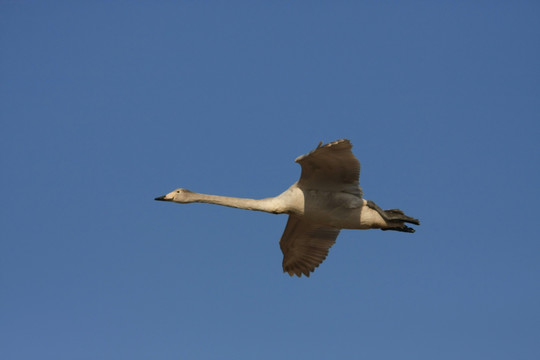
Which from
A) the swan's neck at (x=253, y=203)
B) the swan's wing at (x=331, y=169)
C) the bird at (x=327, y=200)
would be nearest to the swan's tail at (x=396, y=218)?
the bird at (x=327, y=200)

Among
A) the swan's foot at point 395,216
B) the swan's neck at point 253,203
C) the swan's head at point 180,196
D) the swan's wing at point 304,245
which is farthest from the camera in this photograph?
the swan's wing at point 304,245

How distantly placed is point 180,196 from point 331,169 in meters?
3.51

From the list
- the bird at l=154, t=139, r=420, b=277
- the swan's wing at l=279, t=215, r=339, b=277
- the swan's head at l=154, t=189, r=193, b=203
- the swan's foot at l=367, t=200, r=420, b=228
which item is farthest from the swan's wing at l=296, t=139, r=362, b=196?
the swan's head at l=154, t=189, r=193, b=203

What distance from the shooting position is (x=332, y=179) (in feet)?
49.8

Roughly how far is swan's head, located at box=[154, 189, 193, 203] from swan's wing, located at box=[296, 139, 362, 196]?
2.55 meters

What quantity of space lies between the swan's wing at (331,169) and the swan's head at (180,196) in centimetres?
255

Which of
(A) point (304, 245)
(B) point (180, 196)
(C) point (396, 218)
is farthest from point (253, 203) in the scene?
(A) point (304, 245)

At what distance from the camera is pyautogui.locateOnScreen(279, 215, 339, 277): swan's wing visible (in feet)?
57.9

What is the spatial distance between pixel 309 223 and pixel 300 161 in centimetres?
287

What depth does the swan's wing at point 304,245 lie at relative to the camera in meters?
17.7

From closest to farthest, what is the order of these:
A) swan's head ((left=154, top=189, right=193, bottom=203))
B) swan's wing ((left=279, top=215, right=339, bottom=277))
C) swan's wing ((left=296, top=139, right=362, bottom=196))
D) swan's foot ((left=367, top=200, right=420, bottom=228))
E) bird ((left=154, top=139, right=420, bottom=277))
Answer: swan's wing ((left=296, top=139, right=362, bottom=196))
bird ((left=154, top=139, right=420, bottom=277))
swan's foot ((left=367, top=200, right=420, bottom=228))
swan's head ((left=154, top=189, right=193, bottom=203))
swan's wing ((left=279, top=215, right=339, bottom=277))

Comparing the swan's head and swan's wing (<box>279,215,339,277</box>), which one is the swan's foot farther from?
the swan's head

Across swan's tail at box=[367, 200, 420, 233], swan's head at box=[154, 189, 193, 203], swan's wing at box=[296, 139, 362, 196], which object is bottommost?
swan's tail at box=[367, 200, 420, 233]

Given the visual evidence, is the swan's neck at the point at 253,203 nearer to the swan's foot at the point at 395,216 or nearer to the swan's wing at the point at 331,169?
the swan's wing at the point at 331,169
